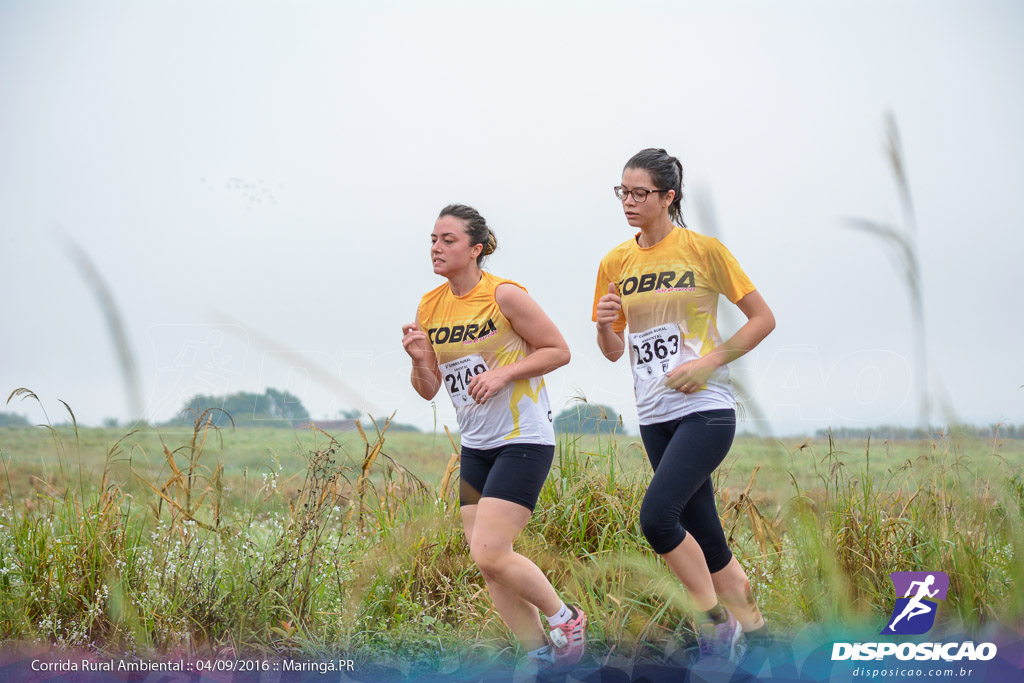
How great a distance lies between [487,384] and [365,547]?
154 cm

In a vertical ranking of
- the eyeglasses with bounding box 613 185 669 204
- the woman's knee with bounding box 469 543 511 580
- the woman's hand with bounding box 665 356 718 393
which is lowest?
the woman's knee with bounding box 469 543 511 580

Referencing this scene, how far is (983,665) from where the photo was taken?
2.99 meters

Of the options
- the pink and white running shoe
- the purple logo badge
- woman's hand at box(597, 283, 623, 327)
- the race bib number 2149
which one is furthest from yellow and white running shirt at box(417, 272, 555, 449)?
the purple logo badge

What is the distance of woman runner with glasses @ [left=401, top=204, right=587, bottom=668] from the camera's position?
320 centimetres

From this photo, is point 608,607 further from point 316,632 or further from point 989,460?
point 989,460

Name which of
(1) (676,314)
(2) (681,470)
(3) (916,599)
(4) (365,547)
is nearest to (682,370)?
(1) (676,314)

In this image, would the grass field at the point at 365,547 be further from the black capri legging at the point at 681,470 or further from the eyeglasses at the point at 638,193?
the eyeglasses at the point at 638,193

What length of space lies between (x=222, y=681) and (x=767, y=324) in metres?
2.60

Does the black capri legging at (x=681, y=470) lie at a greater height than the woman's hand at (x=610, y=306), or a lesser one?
lesser

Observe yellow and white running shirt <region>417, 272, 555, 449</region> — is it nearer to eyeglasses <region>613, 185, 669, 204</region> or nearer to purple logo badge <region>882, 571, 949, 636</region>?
eyeglasses <region>613, 185, 669, 204</region>

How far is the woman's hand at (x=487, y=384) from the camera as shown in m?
3.18

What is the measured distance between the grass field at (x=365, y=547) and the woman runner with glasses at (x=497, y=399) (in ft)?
1.34

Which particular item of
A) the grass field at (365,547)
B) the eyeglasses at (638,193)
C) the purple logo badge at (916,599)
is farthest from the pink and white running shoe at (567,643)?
the eyeglasses at (638,193)

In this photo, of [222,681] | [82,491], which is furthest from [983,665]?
[82,491]
